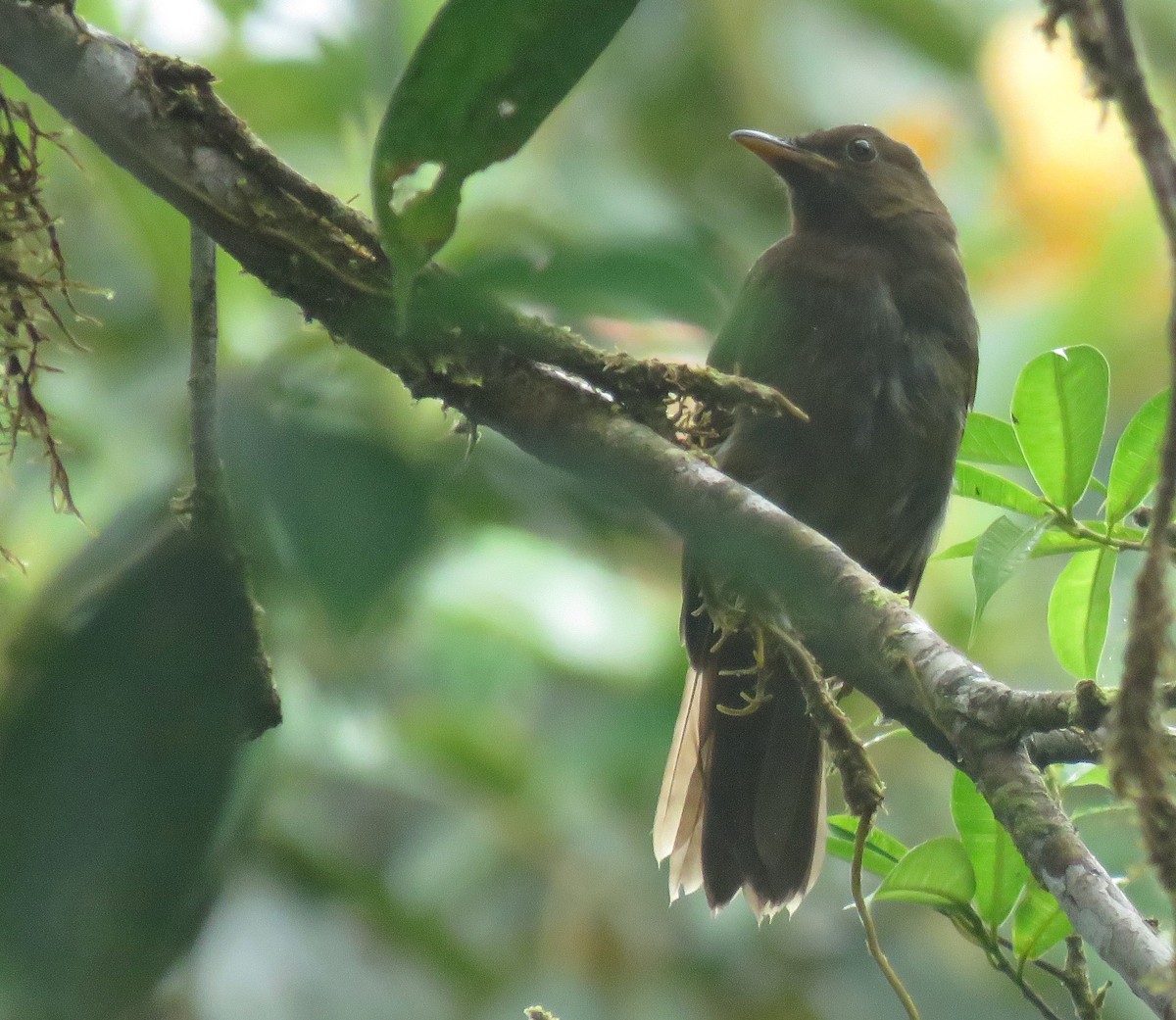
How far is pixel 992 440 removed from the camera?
2.64 metres

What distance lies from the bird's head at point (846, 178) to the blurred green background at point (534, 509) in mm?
227

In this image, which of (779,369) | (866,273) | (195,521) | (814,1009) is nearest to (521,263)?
(195,521)

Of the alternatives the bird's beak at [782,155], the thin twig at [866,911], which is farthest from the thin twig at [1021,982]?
the bird's beak at [782,155]

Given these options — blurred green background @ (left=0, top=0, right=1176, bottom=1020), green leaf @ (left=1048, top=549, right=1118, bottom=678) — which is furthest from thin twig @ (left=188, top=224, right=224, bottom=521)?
green leaf @ (left=1048, top=549, right=1118, bottom=678)

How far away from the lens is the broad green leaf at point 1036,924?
7.72ft

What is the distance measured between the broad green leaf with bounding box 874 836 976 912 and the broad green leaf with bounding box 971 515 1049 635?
1.23 ft

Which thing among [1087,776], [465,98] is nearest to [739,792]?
[1087,776]

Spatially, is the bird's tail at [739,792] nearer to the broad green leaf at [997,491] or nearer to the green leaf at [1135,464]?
the broad green leaf at [997,491]

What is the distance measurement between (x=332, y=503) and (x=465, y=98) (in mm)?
703

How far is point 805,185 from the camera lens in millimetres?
4715

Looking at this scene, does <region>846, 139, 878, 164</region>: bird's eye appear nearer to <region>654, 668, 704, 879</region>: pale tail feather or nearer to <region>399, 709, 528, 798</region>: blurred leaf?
<region>654, 668, 704, 879</region>: pale tail feather

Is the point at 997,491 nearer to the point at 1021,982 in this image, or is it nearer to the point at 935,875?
the point at 935,875

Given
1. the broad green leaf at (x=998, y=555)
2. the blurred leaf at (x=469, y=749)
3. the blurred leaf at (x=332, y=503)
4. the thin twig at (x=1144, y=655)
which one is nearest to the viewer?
the blurred leaf at (x=332, y=503)

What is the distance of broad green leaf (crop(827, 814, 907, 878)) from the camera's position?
261 cm
